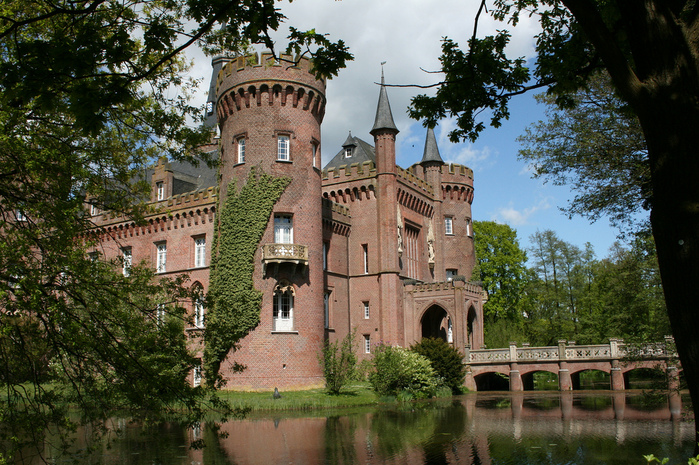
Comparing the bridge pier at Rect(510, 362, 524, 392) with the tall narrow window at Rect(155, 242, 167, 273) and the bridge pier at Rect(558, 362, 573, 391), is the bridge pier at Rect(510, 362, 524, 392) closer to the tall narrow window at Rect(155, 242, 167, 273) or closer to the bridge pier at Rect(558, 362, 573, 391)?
the bridge pier at Rect(558, 362, 573, 391)

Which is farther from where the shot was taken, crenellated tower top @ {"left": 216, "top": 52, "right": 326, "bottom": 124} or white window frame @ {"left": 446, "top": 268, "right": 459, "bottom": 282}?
white window frame @ {"left": 446, "top": 268, "right": 459, "bottom": 282}

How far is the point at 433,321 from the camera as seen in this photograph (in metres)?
37.5

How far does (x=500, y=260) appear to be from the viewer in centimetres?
4778

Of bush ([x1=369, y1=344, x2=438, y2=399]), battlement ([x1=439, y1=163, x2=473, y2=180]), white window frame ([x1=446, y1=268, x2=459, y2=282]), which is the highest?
battlement ([x1=439, y1=163, x2=473, y2=180])

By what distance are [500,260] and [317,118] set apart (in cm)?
2317

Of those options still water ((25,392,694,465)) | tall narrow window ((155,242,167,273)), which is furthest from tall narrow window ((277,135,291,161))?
still water ((25,392,694,465))

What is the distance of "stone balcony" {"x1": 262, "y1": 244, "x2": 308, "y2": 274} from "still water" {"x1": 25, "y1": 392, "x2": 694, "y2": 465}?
7.42 m

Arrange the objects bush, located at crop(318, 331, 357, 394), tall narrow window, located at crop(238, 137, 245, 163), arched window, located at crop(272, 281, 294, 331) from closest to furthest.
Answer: bush, located at crop(318, 331, 357, 394), arched window, located at crop(272, 281, 294, 331), tall narrow window, located at crop(238, 137, 245, 163)

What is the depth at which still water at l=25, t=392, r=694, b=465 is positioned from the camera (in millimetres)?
12492

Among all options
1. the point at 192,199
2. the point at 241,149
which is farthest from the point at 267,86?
the point at 192,199

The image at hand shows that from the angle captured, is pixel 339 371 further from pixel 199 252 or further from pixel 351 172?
pixel 351 172

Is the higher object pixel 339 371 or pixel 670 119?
pixel 670 119

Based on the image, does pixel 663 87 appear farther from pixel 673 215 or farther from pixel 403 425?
pixel 403 425

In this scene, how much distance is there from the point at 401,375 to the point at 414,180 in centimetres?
1408
